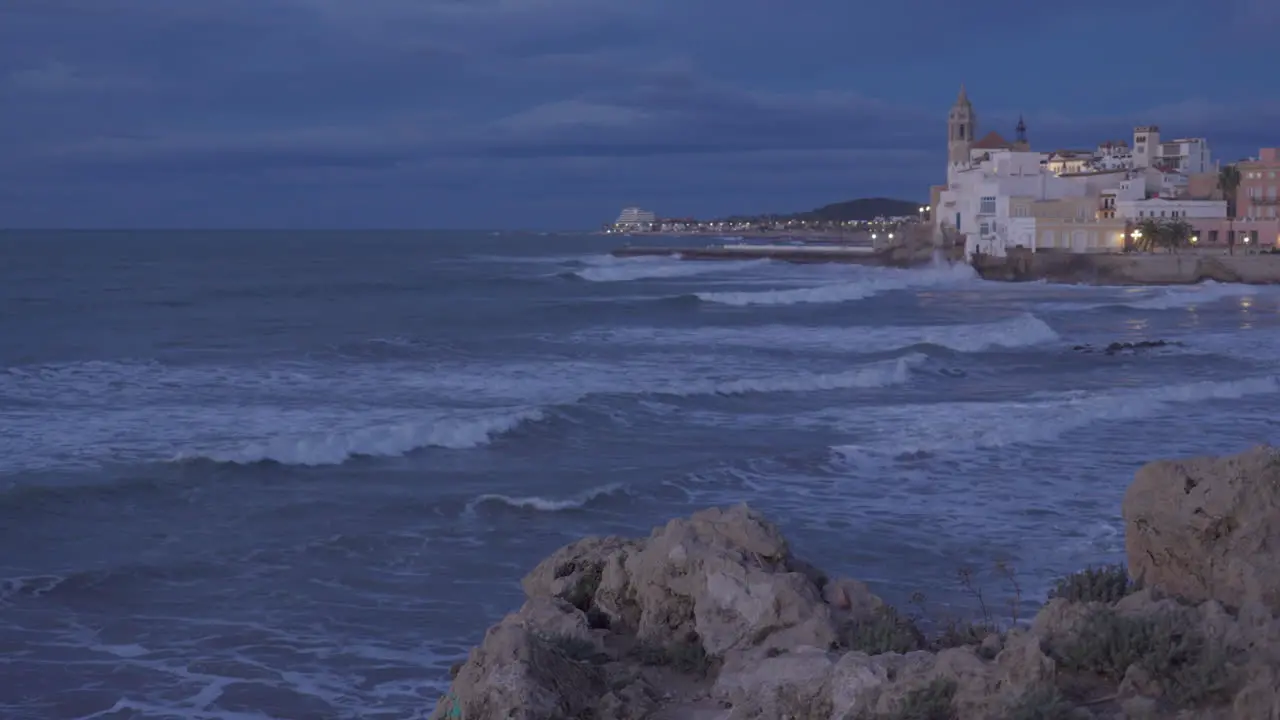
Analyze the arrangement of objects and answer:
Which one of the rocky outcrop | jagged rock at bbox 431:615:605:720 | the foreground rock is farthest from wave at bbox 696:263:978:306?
jagged rock at bbox 431:615:605:720

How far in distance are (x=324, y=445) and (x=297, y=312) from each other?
26.9 m

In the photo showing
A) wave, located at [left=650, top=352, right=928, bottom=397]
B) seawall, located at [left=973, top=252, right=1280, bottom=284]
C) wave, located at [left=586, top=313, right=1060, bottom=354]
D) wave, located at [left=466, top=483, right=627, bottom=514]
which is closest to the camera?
wave, located at [left=466, top=483, right=627, bottom=514]

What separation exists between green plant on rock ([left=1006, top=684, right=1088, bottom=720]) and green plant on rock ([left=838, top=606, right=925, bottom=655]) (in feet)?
3.50

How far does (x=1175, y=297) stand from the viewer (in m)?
45.7

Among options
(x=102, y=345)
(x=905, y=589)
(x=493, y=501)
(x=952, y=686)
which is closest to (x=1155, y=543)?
(x=952, y=686)

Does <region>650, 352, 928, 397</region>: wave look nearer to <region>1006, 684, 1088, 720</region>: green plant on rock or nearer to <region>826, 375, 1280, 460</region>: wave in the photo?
<region>826, 375, 1280, 460</region>: wave

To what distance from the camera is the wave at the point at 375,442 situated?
14.7 m

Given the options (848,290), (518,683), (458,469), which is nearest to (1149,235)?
(848,290)

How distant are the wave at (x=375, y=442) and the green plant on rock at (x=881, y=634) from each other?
10136 mm

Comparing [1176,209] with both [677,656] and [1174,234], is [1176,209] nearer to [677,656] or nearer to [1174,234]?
[1174,234]

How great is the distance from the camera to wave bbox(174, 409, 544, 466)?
48.1 feet

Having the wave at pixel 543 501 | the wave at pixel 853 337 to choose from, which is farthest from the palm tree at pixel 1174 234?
the wave at pixel 543 501

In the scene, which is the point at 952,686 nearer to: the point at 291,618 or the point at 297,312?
the point at 291,618

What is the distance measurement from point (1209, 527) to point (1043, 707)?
77.8 inches
